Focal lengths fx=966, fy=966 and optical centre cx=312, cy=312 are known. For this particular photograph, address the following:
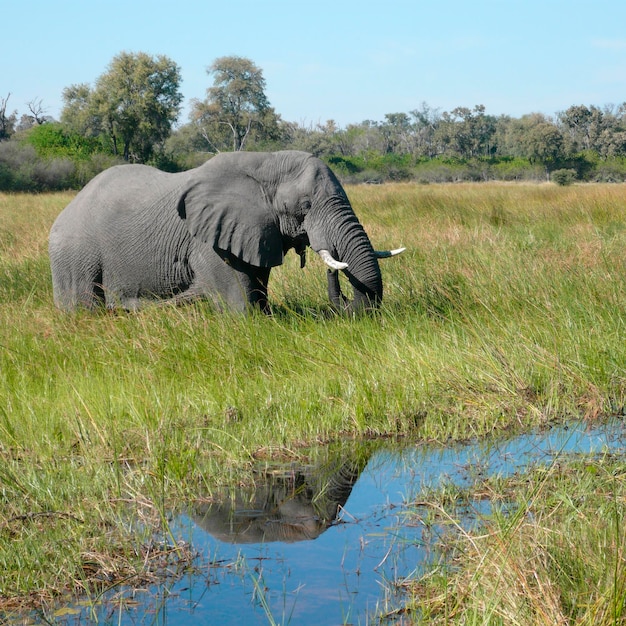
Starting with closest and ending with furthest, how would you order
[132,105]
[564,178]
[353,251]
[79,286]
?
[353,251]
[79,286]
[564,178]
[132,105]

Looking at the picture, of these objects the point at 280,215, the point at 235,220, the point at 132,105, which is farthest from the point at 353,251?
the point at 132,105

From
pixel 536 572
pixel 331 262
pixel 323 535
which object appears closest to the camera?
pixel 536 572

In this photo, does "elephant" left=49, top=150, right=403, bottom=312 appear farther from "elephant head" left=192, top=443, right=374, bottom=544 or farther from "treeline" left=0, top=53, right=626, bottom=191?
"treeline" left=0, top=53, right=626, bottom=191

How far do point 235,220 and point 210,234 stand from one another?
27cm

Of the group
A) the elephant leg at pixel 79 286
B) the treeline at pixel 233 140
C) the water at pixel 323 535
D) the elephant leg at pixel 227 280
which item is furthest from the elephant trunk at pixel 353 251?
the treeline at pixel 233 140

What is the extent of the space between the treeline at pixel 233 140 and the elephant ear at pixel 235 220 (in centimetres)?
3045

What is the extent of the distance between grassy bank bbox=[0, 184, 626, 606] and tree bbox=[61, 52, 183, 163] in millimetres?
41953

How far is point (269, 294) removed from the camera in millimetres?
8742

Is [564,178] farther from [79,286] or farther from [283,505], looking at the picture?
[283,505]

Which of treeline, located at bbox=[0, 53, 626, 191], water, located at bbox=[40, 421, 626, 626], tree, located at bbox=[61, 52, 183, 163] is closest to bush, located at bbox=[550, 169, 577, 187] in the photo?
treeline, located at bbox=[0, 53, 626, 191]

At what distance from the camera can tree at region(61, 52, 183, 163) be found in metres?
49.9

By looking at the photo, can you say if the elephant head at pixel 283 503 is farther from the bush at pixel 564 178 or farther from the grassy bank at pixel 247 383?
the bush at pixel 564 178

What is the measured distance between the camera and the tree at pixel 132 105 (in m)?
49.9

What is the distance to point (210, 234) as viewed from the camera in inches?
310
